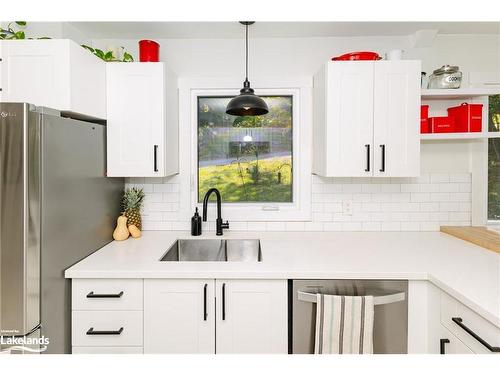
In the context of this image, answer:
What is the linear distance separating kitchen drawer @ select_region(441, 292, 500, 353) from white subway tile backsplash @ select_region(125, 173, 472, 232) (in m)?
1.06

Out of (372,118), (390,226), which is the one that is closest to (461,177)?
(390,226)

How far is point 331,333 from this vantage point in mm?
1592

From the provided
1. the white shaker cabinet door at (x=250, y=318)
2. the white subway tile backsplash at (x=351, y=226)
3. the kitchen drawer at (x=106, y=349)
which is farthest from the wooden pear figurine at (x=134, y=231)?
the white subway tile backsplash at (x=351, y=226)

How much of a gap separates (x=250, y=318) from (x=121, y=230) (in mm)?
1098

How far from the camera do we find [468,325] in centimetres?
128

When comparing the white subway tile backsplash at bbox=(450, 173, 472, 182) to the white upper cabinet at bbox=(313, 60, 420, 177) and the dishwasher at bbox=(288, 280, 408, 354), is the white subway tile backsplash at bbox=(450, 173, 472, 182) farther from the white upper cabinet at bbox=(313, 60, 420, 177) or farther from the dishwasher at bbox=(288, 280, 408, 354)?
the dishwasher at bbox=(288, 280, 408, 354)

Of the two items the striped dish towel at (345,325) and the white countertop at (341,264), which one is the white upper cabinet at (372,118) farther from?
the striped dish towel at (345,325)

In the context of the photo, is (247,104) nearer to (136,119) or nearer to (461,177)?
(136,119)

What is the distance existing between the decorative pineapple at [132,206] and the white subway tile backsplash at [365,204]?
0.09 m

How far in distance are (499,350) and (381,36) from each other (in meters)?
2.12

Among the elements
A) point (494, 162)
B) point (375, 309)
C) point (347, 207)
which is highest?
point (494, 162)

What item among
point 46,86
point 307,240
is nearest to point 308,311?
point 307,240

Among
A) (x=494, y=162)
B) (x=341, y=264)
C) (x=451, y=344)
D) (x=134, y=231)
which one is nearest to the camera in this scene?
(x=451, y=344)

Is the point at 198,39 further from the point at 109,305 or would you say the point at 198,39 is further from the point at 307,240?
the point at 109,305
